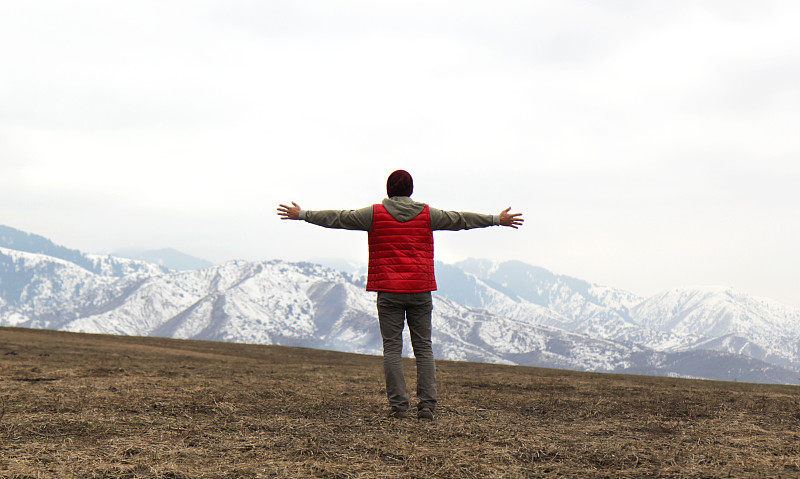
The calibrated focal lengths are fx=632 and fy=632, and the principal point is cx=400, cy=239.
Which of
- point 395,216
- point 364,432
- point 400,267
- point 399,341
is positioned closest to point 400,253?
point 400,267

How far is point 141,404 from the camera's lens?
9453 millimetres

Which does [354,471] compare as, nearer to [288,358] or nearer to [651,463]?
[651,463]

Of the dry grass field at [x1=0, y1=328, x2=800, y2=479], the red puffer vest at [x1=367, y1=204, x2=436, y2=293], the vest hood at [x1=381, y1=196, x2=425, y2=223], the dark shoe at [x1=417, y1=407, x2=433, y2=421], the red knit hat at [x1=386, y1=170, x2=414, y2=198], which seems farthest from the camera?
the red knit hat at [x1=386, y1=170, x2=414, y2=198]

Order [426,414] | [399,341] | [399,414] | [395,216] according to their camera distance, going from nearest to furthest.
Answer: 1. [426,414]
2. [399,414]
3. [395,216]
4. [399,341]

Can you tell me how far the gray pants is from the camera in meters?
8.49

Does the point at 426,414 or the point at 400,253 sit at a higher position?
the point at 400,253

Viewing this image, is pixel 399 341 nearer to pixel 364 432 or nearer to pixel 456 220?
pixel 364 432

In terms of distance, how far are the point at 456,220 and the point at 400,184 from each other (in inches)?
36.6

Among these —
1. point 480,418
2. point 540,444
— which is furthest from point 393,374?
point 540,444

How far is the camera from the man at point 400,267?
8445mm

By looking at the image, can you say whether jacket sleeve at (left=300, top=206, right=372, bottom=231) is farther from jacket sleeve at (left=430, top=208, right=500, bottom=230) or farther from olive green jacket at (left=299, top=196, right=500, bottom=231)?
jacket sleeve at (left=430, top=208, right=500, bottom=230)

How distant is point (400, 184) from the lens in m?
8.73

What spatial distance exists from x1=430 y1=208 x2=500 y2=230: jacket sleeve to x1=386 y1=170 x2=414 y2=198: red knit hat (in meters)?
0.44

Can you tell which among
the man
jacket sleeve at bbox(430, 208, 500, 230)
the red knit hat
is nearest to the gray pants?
the man
